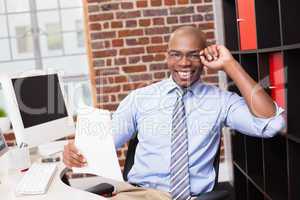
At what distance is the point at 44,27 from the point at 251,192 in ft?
7.17

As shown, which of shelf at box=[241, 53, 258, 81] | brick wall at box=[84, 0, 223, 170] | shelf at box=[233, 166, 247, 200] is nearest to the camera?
shelf at box=[241, 53, 258, 81]

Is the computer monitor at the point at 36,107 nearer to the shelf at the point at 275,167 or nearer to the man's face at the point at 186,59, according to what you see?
the man's face at the point at 186,59

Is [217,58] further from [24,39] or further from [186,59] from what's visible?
[24,39]

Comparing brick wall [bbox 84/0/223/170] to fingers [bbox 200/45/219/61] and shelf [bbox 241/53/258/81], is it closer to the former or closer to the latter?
shelf [bbox 241/53/258/81]

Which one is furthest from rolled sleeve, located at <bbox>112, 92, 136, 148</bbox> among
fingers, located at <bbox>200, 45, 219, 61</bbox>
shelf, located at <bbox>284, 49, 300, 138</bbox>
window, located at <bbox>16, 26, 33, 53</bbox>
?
window, located at <bbox>16, 26, 33, 53</bbox>

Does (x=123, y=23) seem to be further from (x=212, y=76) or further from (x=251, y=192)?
(x=251, y=192)

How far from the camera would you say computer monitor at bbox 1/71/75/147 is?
207 cm

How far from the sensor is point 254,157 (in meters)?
2.57

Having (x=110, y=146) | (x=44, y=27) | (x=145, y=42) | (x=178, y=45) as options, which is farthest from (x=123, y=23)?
(x=110, y=146)

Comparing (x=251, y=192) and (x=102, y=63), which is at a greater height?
(x=102, y=63)

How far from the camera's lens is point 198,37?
6.46 ft

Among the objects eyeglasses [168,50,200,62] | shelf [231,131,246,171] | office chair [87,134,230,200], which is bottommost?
shelf [231,131,246,171]

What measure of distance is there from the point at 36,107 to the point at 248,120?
1.08 m

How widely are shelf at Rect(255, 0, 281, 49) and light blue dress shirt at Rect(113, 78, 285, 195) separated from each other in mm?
380
